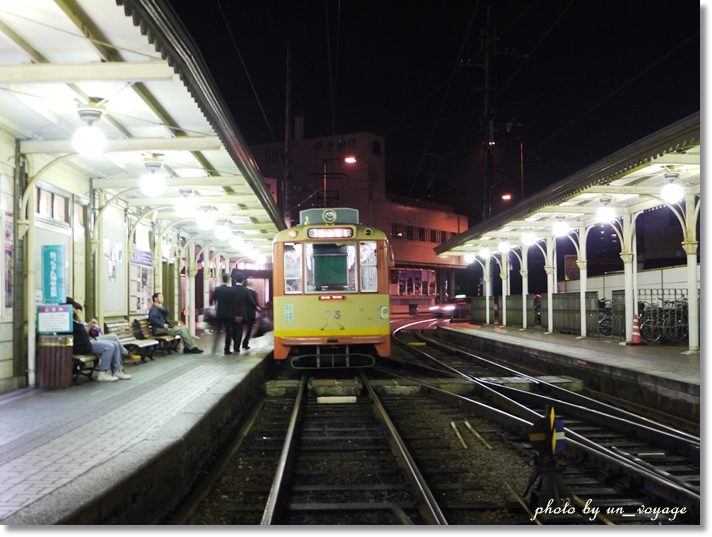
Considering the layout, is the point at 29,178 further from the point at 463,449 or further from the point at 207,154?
the point at 463,449

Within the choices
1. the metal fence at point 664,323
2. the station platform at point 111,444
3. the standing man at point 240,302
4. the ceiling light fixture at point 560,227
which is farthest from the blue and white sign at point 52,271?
the metal fence at point 664,323

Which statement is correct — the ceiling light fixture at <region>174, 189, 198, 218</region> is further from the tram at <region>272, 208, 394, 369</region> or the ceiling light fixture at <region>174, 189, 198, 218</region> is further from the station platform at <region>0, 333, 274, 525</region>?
the station platform at <region>0, 333, 274, 525</region>

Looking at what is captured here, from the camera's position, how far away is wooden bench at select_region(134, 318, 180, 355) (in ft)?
45.6

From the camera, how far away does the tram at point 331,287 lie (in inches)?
494

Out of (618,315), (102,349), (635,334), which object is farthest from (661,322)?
(102,349)

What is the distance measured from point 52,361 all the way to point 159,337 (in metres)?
5.57

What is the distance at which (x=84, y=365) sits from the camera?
32.0ft

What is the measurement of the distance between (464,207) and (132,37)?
2466 inches

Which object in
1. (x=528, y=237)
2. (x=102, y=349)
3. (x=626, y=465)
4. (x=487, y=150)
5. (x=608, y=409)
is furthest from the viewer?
(x=487, y=150)

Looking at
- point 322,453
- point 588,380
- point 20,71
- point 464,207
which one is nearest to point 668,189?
point 588,380

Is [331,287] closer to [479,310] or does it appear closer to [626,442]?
[626,442]

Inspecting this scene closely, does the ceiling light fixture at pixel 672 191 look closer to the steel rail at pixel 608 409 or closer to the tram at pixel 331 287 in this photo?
the steel rail at pixel 608 409

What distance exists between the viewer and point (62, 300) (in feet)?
30.5

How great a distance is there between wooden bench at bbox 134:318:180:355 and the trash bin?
4685mm
